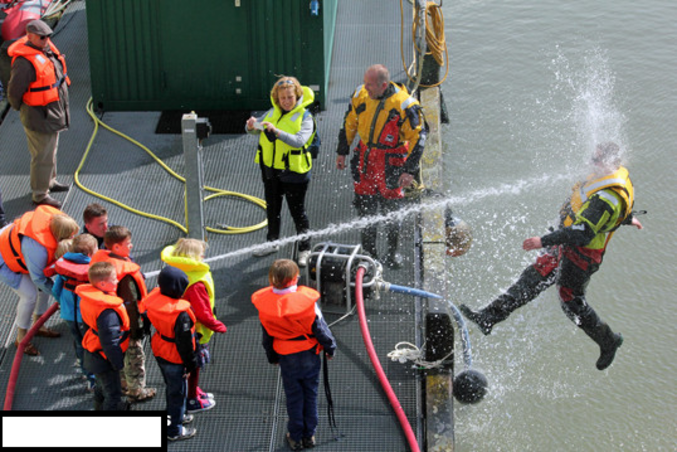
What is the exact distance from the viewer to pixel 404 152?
770 cm

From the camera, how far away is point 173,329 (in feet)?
18.5

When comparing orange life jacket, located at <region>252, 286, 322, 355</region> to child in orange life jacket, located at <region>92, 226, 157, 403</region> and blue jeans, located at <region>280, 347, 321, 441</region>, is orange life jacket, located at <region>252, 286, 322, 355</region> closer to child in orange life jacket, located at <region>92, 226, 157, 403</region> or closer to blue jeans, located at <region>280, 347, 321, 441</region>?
blue jeans, located at <region>280, 347, 321, 441</region>

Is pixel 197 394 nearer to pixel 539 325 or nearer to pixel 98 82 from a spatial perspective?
pixel 539 325

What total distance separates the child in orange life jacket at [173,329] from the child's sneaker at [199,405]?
43 centimetres

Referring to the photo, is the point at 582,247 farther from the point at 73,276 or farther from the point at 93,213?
the point at 73,276

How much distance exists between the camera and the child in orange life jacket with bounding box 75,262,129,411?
5.62 meters

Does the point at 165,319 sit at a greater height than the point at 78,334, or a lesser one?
greater

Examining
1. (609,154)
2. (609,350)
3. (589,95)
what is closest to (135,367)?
(609,154)

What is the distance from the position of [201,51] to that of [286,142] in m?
3.29

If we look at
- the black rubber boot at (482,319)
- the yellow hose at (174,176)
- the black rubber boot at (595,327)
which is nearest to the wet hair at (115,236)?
the yellow hose at (174,176)

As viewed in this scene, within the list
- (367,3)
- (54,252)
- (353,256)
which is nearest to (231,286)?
(353,256)

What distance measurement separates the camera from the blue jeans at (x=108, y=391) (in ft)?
19.8

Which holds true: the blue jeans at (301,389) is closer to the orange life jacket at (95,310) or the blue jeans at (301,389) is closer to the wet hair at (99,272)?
the orange life jacket at (95,310)

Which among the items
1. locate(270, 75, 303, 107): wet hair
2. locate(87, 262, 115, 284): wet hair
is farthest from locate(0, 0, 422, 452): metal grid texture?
locate(270, 75, 303, 107): wet hair
